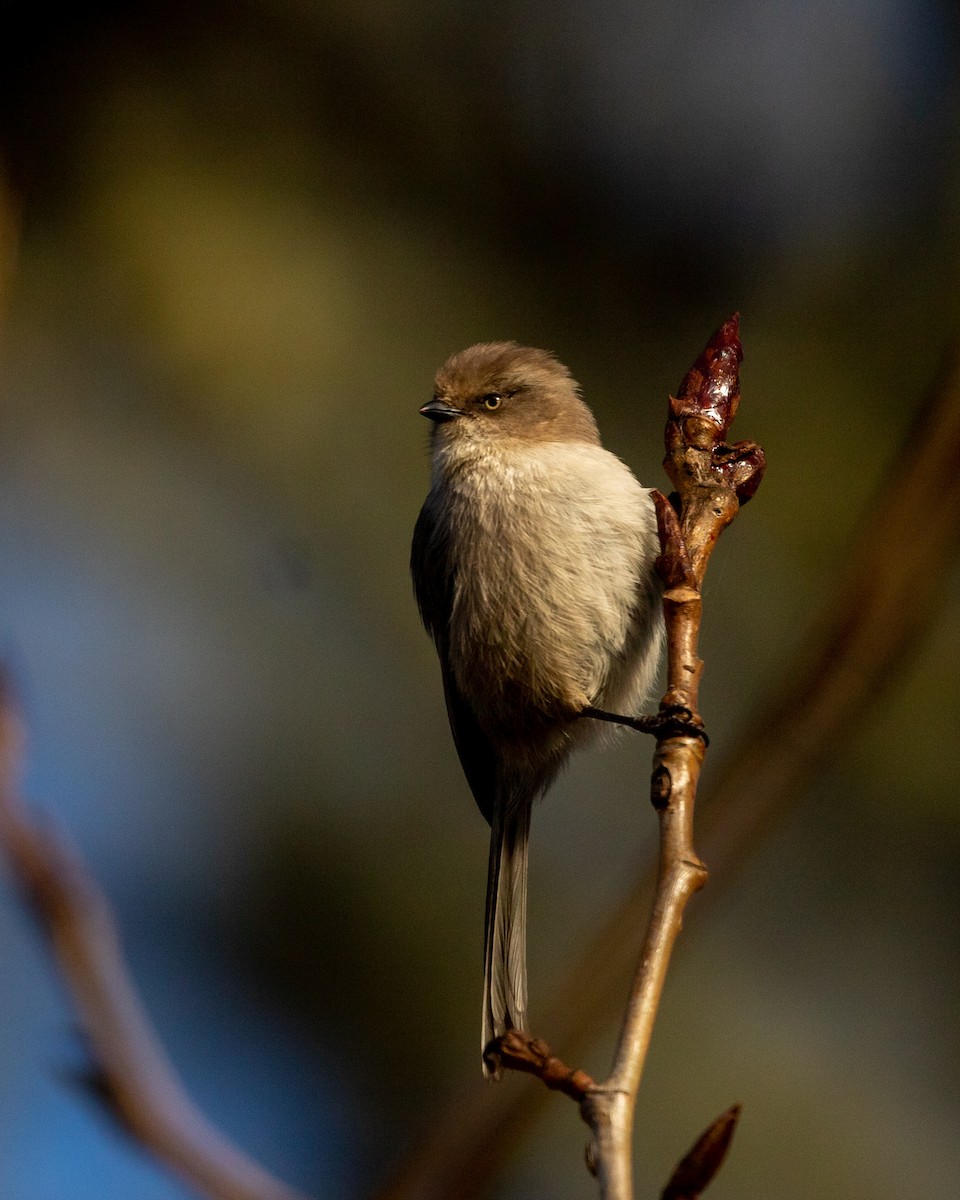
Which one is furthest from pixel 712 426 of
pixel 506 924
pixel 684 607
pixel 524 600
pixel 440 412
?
pixel 440 412

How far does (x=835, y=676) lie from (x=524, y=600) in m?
2.12

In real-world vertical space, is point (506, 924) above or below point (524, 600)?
below

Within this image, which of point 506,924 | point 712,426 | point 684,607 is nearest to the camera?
point 684,607

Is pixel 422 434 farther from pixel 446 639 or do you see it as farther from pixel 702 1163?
pixel 702 1163

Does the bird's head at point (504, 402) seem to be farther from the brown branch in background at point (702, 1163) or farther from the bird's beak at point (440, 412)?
the brown branch in background at point (702, 1163)

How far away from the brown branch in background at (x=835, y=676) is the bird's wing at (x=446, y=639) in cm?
229

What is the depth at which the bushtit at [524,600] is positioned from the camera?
3.34 m

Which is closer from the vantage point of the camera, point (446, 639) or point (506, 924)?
point (506, 924)

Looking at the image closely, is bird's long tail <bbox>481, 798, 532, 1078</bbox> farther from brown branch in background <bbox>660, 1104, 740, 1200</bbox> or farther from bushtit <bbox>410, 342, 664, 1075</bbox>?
brown branch in background <bbox>660, 1104, 740, 1200</bbox>

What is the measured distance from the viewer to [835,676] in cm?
130

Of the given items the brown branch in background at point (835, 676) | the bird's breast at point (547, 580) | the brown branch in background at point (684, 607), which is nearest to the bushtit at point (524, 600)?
the bird's breast at point (547, 580)

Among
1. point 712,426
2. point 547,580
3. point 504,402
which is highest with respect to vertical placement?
point 712,426

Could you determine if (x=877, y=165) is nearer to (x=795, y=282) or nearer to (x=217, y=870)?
(x=795, y=282)

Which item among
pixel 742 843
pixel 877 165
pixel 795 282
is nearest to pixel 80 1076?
pixel 742 843
